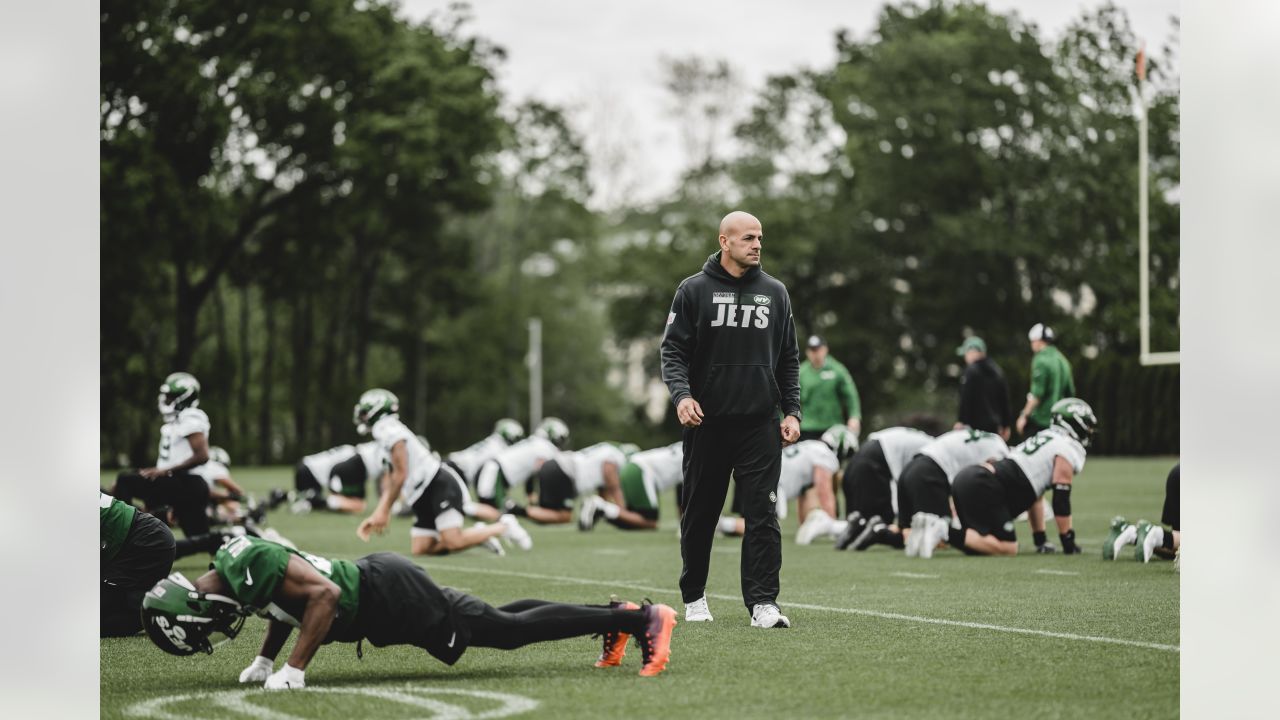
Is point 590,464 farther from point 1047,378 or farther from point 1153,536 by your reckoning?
point 1153,536

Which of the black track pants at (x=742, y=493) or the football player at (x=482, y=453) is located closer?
the black track pants at (x=742, y=493)

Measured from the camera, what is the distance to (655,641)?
736cm

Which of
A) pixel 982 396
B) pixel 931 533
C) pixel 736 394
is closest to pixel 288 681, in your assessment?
pixel 736 394

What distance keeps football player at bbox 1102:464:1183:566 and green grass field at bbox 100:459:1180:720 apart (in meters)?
0.31

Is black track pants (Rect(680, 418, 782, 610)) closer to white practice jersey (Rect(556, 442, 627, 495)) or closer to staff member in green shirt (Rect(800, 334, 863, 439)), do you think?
staff member in green shirt (Rect(800, 334, 863, 439))

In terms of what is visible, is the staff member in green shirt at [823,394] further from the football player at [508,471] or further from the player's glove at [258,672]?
the player's glove at [258,672]

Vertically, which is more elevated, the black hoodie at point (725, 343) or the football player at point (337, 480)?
the black hoodie at point (725, 343)

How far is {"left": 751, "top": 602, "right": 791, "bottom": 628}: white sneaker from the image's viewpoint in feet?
29.6

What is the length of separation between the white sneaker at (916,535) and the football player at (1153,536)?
1.50 metres

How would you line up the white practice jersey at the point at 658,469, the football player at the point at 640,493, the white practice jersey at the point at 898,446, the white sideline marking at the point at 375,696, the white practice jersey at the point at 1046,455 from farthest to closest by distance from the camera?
the white practice jersey at the point at 658,469 < the football player at the point at 640,493 < the white practice jersey at the point at 898,446 < the white practice jersey at the point at 1046,455 < the white sideline marking at the point at 375,696

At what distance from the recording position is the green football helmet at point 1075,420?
13.7 meters

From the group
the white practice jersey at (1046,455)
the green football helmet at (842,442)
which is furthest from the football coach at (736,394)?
the green football helmet at (842,442)
